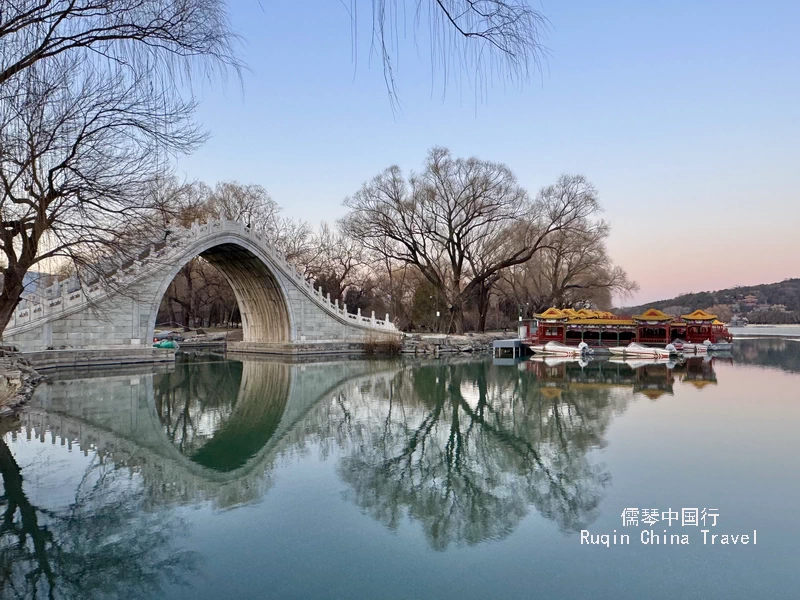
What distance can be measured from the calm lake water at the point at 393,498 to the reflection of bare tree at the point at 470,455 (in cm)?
5

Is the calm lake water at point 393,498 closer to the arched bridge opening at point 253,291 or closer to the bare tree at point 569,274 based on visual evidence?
the arched bridge opening at point 253,291

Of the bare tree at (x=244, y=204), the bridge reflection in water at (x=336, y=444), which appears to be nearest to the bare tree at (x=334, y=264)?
the bare tree at (x=244, y=204)

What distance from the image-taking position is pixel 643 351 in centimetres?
3080

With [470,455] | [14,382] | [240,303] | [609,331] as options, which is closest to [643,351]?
[609,331]

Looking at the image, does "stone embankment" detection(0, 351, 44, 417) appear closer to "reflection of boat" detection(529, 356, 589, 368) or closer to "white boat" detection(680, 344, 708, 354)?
"reflection of boat" detection(529, 356, 589, 368)

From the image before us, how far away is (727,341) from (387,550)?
3838cm

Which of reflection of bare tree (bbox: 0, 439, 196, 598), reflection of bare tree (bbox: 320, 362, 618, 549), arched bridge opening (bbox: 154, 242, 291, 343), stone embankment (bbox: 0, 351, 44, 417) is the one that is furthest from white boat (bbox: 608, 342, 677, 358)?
reflection of bare tree (bbox: 0, 439, 196, 598)

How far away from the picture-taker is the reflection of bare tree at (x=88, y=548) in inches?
186

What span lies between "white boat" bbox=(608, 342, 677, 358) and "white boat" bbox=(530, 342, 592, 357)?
5.43 ft

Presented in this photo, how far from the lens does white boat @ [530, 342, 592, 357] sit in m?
31.4

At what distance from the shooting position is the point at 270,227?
42.7m

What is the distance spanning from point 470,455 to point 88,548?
5902 mm

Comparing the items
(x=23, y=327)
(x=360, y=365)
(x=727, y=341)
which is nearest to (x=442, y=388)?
(x=360, y=365)

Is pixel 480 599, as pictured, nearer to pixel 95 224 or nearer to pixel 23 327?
pixel 95 224
